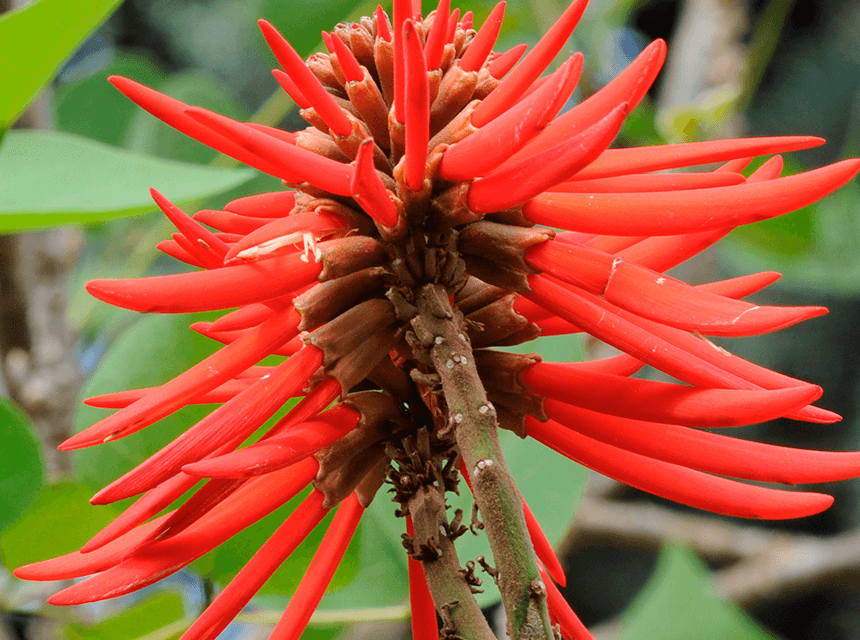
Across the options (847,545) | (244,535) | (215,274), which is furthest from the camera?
(847,545)

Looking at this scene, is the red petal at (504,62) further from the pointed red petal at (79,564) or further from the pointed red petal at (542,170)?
the pointed red petal at (79,564)

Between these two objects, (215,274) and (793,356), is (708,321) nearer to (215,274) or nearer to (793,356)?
(215,274)

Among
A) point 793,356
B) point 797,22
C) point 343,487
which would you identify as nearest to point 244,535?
point 343,487

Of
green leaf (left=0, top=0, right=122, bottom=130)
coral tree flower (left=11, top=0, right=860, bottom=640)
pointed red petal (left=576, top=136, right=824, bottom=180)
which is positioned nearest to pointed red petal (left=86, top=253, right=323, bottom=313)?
coral tree flower (left=11, top=0, right=860, bottom=640)

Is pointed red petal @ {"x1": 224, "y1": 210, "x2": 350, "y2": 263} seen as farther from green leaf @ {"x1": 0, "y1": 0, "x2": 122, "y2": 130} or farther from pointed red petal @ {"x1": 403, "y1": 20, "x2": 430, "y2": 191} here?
green leaf @ {"x1": 0, "y1": 0, "x2": 122, "y2": 130}

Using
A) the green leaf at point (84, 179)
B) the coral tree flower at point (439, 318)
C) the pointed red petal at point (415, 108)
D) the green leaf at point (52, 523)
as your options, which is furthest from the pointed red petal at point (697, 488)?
the green leaf at point (52, 523)

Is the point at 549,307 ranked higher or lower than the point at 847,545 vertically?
higher

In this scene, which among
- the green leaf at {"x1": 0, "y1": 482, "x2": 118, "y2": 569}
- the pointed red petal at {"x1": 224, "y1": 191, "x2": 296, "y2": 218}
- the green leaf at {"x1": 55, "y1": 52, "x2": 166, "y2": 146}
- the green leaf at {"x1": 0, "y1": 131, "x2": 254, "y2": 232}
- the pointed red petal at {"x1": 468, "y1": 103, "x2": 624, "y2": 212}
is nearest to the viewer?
the pointed red petal at {"x1": 468, "y1": 103, "x2": 624, "y2": 212}
